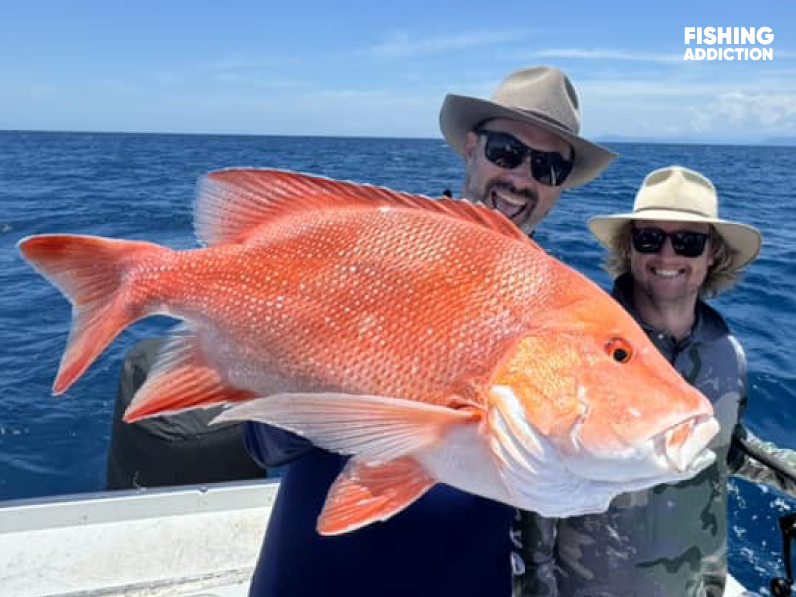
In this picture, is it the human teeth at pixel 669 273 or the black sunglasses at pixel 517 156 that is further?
the human teeth at pixel 669 273

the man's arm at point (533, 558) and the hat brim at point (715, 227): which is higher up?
the hat brim at point (715, 227)

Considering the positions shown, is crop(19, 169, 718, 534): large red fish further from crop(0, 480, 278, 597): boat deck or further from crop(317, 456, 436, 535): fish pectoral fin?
crop(0, 480, 278, 597): boat deck

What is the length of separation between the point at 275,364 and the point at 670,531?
1.88 metres

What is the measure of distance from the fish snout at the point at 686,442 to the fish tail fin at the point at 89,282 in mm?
1112

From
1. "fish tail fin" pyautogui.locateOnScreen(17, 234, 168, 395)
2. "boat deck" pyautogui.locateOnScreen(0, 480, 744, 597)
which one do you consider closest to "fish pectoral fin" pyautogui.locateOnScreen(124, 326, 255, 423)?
"fish tail fin" pyautogui.locateOnScreen(17, 234, 168, 395)

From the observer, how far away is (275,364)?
4.40ft

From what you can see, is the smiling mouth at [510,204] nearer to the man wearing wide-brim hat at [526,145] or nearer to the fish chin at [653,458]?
the man wearing wide-brim hat at [526,145]

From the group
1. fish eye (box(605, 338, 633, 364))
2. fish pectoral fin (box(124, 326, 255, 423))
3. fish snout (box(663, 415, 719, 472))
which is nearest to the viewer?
fish snout (box(663, 415, 719, 472))

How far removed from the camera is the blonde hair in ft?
9.25

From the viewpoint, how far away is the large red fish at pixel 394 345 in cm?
111

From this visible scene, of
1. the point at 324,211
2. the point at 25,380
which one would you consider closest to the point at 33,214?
the point at 25,380

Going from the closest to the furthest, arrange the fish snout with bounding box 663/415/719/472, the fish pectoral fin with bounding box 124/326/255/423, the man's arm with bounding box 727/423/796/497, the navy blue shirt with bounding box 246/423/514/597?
1. the fish snout with bounding box 663/415/719/472
2. the fish pectoral fin with bounding box 124/326/255/423
3. the navy blue shirt with bounding box 246/423/514/597
4. the man's arm with bounding box 727/423/796/497

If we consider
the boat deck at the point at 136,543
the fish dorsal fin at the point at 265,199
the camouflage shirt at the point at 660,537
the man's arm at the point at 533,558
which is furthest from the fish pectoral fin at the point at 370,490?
the boat deck at the point at 136,543

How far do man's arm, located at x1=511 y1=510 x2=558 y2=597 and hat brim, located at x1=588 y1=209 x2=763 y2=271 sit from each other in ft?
4.18
